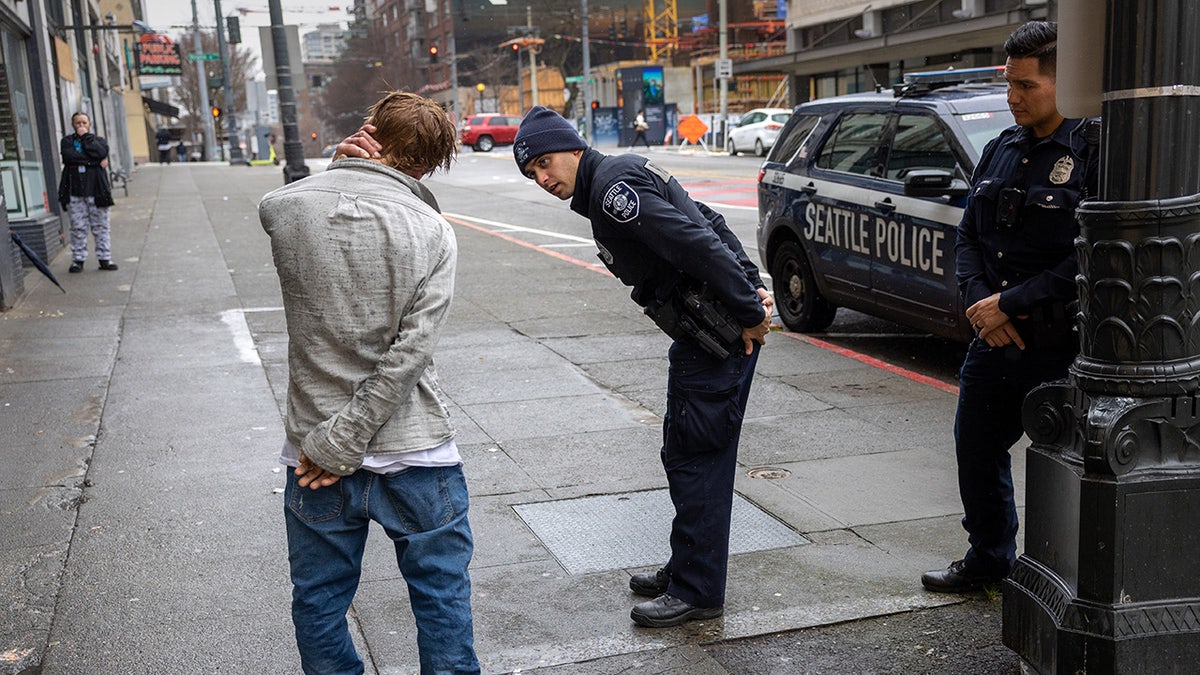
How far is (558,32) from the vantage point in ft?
319

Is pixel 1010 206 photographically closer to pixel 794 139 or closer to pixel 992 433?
pixel 992 433

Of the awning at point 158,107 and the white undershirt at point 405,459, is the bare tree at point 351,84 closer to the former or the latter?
the awning at point 158,107

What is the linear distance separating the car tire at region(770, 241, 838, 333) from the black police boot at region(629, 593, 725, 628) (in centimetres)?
541

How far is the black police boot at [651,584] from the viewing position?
4336 mm

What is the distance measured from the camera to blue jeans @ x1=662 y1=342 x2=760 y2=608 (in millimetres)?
3967

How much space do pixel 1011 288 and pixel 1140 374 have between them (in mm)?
1008

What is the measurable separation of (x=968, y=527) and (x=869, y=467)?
1.63 m

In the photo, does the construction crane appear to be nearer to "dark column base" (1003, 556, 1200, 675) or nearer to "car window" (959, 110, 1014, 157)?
"car window" (959, 110, 1014, 157)

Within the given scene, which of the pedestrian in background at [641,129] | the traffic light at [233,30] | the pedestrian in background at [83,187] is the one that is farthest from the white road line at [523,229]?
the pedestrian in background at [641,129]

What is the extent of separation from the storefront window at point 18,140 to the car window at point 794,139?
8788mm

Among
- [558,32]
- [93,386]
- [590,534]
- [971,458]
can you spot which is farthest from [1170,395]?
[558,32]

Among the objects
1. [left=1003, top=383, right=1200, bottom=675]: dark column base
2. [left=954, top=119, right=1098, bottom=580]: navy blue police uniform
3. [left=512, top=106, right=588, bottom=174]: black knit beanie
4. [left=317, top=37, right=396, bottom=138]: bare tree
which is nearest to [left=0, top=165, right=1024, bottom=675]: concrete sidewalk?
[left=954, top=119, right=1098, bottom=580]: navy blue police uniform

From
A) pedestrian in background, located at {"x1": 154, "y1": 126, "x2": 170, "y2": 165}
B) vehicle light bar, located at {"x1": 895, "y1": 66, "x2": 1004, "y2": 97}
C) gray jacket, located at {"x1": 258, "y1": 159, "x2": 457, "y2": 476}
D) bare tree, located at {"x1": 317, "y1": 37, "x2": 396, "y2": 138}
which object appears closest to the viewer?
gray jacket, located at {"x1": 258, "y1": 159, "x2": 457, "y2": 476}

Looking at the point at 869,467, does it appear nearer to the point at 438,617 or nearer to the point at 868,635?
the point at 868,635
